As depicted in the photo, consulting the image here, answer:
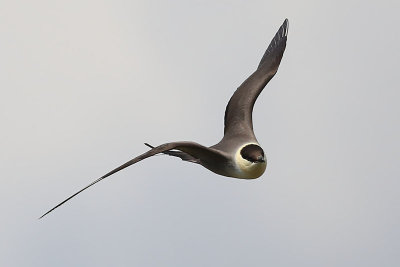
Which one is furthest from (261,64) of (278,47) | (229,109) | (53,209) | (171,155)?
(53,209)

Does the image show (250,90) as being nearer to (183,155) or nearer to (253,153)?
(183,155)

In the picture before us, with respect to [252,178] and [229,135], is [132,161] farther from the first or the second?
[229,135]

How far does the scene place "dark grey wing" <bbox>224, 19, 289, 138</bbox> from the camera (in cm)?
2422

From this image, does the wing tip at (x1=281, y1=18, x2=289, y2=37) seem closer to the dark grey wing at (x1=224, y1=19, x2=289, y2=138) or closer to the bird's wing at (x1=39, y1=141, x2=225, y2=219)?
the dark grey wing at (x1=224, y1=19, x2=289, y2=138)

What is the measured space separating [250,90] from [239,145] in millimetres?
3538

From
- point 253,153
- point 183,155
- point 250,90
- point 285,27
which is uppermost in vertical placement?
point 285,27

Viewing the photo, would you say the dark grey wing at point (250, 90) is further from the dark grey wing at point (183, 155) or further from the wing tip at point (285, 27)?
the dark grey wing at point (183, 155)

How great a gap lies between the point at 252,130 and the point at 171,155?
7.74ft

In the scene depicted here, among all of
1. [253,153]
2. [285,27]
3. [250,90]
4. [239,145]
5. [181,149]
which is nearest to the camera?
[181,149]

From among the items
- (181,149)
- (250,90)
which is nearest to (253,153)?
(181,149)

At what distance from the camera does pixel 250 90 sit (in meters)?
25.6

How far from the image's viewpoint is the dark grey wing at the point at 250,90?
24.2m

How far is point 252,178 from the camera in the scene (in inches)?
847

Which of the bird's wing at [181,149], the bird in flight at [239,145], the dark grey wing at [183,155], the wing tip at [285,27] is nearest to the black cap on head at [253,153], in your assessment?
the bird in flight at [239,145]
